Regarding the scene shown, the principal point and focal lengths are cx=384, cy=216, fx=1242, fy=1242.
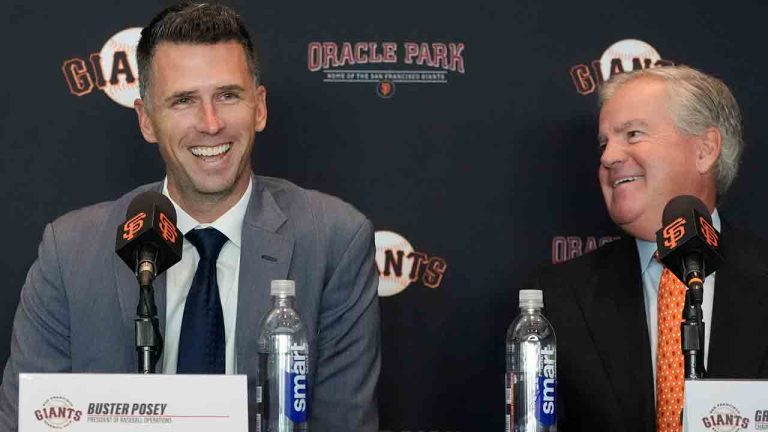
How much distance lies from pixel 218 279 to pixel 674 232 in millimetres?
1047

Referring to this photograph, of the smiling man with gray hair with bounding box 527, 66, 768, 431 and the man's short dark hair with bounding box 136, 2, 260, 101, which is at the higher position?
the man's short dark hair with bounding box 136, 2, 260, 101

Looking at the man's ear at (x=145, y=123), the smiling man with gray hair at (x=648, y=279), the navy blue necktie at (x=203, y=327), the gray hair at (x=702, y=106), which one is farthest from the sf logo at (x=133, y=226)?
the gray hair at (x=702, y=106)

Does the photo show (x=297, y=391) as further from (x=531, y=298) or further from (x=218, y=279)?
(x=218, y=279)

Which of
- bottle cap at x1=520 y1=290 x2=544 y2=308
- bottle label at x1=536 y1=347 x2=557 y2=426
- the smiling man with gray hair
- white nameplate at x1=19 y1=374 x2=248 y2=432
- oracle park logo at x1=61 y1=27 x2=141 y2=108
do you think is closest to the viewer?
white nameplate at x1=19 y1=374 x2=248 y2=432

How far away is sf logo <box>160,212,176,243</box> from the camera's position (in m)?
2.11

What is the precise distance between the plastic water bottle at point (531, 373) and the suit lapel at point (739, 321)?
1.57 feet

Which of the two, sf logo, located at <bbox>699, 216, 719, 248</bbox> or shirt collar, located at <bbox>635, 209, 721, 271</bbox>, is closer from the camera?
sf logo, located at <bbox>699, 216, 719, 248</bbox>

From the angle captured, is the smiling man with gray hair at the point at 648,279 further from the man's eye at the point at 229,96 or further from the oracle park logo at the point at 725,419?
the man's eye at the point at 229,96

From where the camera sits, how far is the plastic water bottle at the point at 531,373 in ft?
7.31

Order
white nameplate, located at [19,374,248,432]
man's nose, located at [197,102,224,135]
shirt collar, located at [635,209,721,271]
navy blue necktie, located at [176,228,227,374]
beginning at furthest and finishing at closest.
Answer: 1. shirt collar, located at [635,209,721,271]
2. man's nose, located at [197,102,224,135]
3. navy blue necktie, located at [176,228,227,374]
4. white nameplate, located at [19,374,248,432]

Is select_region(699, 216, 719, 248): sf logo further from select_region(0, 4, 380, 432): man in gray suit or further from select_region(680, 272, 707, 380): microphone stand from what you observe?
Result: select_region(0, 4, 380, 432): man in gray suit

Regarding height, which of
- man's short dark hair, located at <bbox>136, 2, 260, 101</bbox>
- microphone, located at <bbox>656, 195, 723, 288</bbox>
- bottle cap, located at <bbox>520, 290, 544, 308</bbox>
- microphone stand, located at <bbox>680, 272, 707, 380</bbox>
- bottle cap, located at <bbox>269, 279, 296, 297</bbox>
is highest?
man's short dark hair, located at <bbox>136, 2, 260, 101</bbox>

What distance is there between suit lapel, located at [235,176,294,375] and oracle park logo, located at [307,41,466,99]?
0.61 metres

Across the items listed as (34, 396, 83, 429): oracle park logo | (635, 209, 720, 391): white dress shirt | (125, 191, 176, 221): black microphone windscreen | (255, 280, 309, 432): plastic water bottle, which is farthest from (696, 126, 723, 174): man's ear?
(34, 396, 83, 429): oracle park logo
